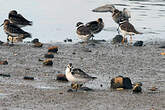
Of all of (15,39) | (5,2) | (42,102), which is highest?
(5,2)

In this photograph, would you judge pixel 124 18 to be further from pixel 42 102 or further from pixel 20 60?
pixel 42 102

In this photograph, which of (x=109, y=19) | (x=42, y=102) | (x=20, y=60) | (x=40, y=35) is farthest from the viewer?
(x=109, y=19)

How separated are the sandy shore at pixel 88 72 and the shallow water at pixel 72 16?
122 inches

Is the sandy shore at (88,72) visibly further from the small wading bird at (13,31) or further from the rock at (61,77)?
the small wading bird at (13,31)

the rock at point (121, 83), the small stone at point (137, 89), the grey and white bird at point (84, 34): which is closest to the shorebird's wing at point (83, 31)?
the grey and white bird at point (84, 34)

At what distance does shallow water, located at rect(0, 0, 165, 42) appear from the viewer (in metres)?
23.1

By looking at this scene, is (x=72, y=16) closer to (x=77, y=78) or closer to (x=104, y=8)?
(x=104, y=8)

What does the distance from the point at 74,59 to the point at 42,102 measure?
558 cm

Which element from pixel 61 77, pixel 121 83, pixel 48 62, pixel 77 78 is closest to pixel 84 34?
pixel 48 62

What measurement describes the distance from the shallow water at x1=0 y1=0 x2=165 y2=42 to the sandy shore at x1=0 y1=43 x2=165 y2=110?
10.2 feet

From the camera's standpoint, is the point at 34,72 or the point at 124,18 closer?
the point at 34,72

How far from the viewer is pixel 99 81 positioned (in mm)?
13953

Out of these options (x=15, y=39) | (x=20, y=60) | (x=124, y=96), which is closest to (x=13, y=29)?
(x=15, y=39)

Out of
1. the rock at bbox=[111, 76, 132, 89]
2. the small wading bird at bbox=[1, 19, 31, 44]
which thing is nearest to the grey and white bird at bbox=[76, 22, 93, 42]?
the small wading bird at bbox=[1, 19, 31, 44]
